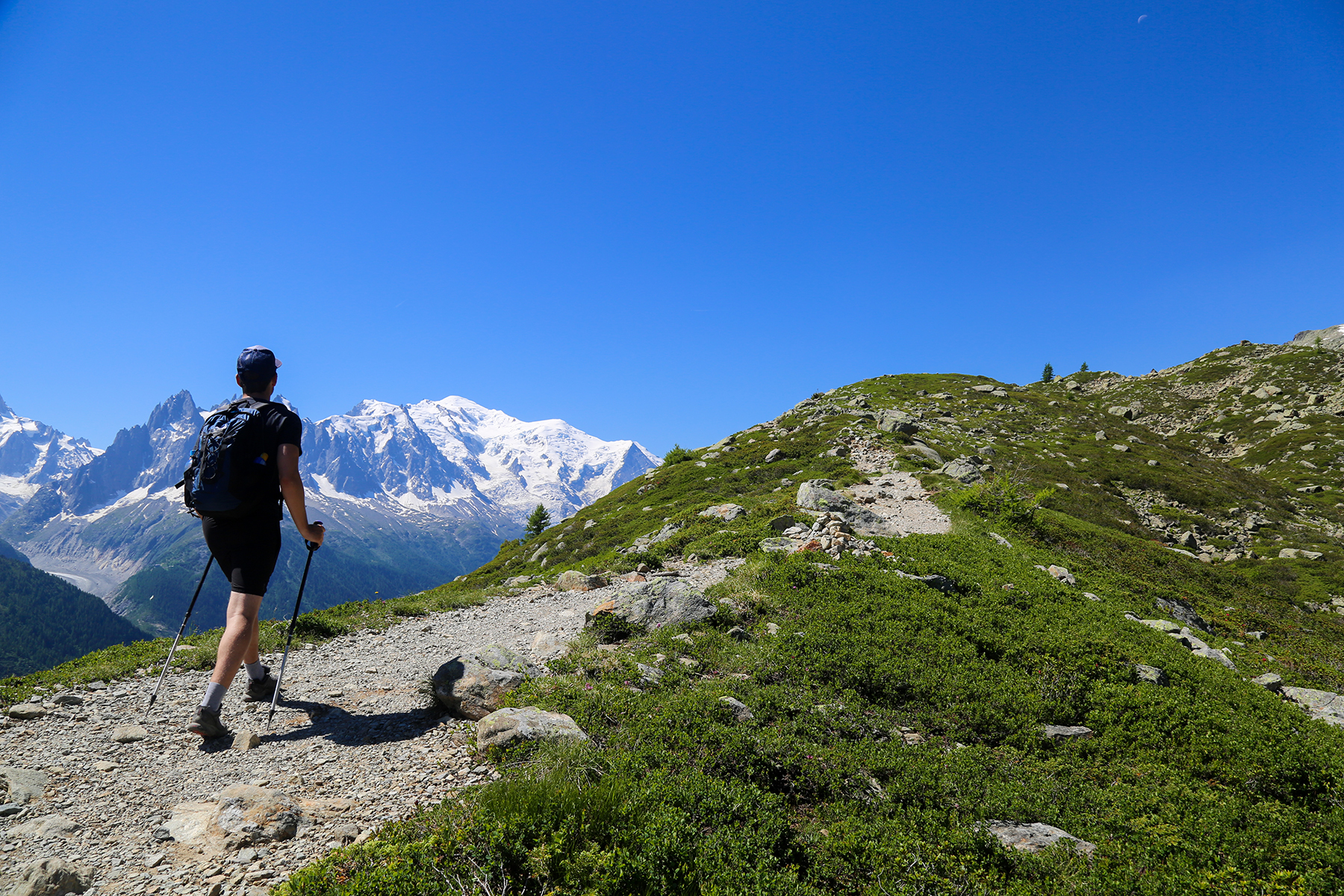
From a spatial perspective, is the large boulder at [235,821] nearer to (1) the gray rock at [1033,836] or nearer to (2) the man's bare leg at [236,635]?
(2) the man's bare leg at [236,635]

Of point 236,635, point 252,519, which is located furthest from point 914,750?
point 252,519

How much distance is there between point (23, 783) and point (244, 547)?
3002 mm

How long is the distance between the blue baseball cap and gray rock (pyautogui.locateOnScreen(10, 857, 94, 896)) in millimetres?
5783

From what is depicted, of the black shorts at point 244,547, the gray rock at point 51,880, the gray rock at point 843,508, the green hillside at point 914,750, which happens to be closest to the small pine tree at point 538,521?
the green hillside at point 914,750

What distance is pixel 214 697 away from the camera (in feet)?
23.7

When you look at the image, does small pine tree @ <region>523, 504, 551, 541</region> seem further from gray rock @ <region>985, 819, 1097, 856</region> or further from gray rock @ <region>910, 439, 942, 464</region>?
gray rock @ <region>985, 819, 1097, 856</region>

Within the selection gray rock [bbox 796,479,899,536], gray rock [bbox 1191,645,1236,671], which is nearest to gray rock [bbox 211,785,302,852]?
gray rock [bbox 1191,645,1236,671]

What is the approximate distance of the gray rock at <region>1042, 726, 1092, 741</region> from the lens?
31.1 feet

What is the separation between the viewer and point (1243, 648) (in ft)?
57.3

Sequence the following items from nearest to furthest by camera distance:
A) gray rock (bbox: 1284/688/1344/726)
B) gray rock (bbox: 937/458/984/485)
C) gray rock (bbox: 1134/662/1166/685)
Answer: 1. gray rock (bbox: 1134/662/1166/685)
2. gray rock (bbox: 1284/688/1344/726)
3. gray rock (bbox: 937/458/984/485)

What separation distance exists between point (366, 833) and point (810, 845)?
15.4ft

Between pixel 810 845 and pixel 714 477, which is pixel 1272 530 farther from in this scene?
pixel 810 845

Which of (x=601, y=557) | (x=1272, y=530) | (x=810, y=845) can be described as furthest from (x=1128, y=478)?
(x=810, y=845)

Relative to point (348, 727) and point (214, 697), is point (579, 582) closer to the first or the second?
point (348, 727)
